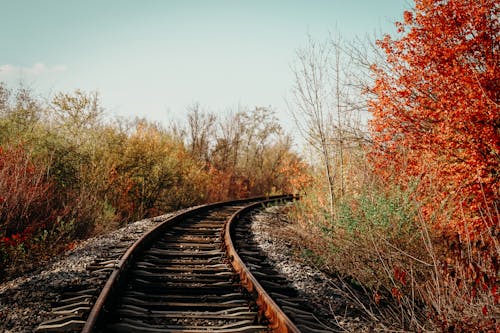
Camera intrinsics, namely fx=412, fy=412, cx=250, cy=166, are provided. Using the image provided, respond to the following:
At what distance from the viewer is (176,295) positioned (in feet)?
17.5

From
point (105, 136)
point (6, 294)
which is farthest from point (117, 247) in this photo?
point (105, 136)

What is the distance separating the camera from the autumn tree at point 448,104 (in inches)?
398

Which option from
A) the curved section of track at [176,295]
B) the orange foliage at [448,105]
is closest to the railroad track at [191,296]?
the curved section of track at [176,295]

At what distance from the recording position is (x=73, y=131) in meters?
14.6

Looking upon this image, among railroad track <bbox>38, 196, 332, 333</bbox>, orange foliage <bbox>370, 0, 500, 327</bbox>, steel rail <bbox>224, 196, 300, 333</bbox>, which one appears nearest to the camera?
steel rail <bbox>224, 196, 300, 333</bbox>

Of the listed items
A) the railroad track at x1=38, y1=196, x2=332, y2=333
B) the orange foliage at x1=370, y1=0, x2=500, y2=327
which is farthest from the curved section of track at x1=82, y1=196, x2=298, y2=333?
the orange foliage at x1=370, y1=0, x2=500, y2=327

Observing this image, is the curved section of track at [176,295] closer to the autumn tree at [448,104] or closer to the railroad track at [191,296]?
the railroad track at [191,296]

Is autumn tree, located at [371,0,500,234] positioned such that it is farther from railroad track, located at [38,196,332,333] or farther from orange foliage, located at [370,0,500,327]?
railroad track, located at [38,196,332,333]

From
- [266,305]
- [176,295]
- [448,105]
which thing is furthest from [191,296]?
[448,105]

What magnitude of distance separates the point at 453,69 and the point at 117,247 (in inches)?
380

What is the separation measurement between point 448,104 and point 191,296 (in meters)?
8.73

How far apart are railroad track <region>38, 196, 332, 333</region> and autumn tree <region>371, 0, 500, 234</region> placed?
15.3ft

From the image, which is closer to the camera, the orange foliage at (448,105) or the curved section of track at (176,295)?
the curved section of track at (176,295)

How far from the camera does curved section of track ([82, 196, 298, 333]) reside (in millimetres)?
4227
